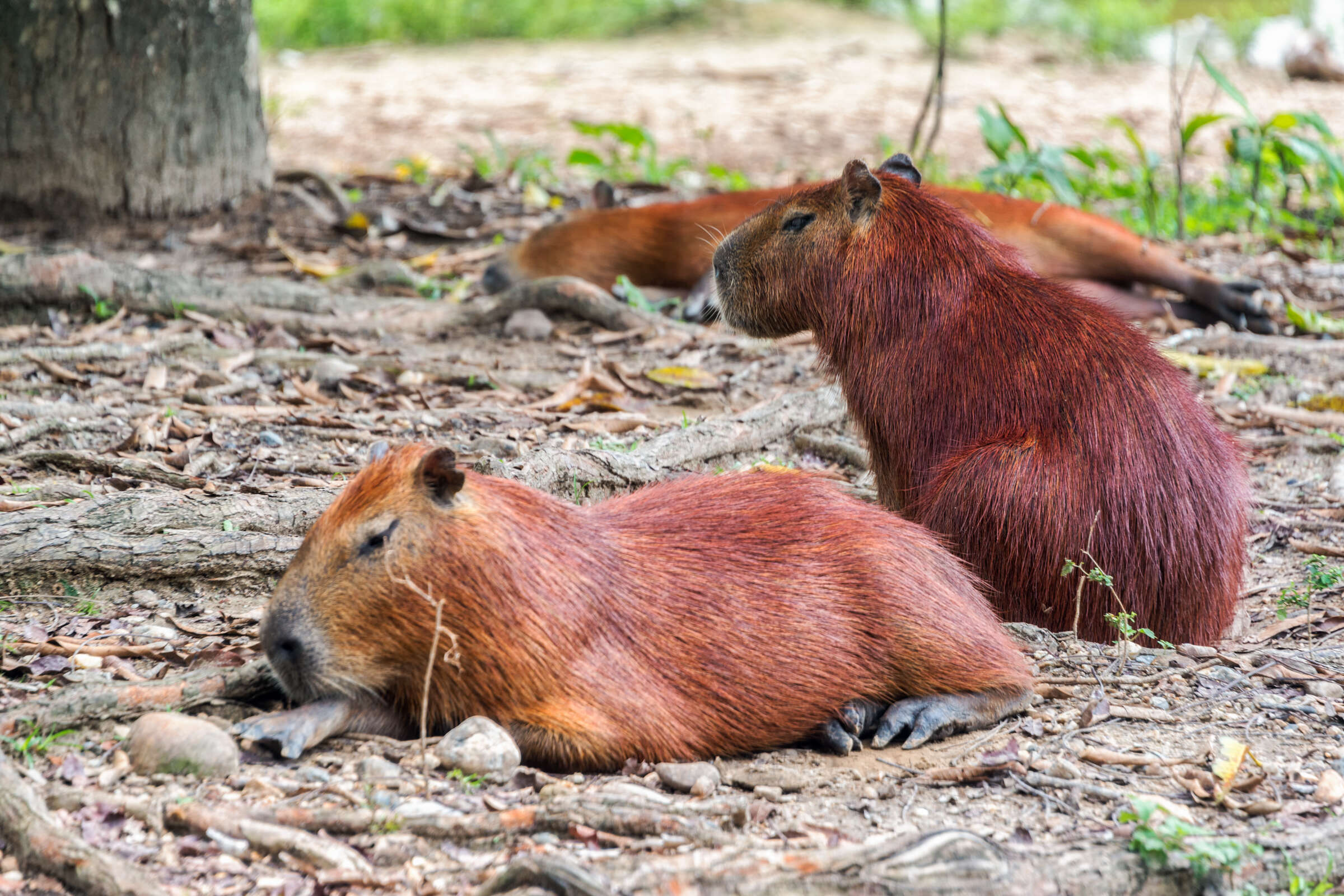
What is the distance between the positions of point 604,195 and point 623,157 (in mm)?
2597

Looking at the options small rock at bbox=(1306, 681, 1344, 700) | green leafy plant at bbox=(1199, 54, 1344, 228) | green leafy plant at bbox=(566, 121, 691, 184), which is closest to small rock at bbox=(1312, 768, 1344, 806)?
small rock at bbox=(1306, 681, 1344, 700)

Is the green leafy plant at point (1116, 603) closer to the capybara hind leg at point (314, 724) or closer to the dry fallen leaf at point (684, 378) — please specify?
the capybara hind leg at point (314, 724)

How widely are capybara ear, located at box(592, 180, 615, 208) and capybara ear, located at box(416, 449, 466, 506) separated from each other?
17.5 feet

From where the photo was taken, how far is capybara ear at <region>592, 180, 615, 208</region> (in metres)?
7.89

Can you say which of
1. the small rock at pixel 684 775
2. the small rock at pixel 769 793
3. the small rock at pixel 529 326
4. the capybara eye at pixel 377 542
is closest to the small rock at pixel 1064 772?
the small rock at pixel 769 793

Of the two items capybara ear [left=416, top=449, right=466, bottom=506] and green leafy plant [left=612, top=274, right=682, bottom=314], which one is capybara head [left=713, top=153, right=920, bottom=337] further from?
green leafy plant [left=612, top=274, right=682, bottom=314]

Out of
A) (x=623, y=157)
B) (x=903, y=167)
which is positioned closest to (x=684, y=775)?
(x=903, y=167)

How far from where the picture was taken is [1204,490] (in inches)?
147

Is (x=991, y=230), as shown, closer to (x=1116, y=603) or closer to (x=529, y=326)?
(x=529, y=326)

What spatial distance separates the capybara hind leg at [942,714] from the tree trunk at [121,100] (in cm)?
503

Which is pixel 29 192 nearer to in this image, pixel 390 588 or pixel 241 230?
pixel 241 230

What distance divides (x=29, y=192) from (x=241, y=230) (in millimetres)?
1040

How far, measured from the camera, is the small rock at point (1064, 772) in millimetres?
2732

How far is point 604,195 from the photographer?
25.9ft
